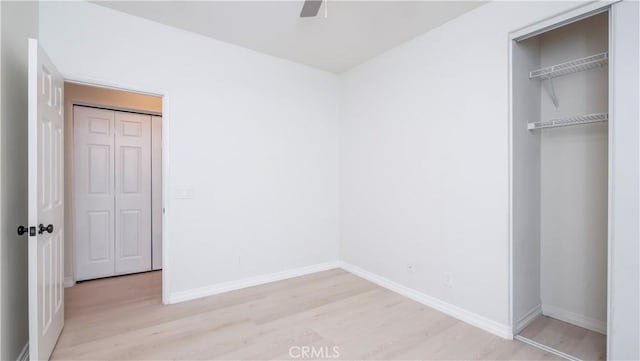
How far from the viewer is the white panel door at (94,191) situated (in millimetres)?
3645

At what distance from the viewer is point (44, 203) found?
197cm

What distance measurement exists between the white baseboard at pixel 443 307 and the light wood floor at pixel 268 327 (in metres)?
0.07

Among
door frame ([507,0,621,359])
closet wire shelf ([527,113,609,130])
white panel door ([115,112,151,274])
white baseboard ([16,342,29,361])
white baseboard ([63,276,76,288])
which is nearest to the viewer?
door frame ([507,0,621,359])

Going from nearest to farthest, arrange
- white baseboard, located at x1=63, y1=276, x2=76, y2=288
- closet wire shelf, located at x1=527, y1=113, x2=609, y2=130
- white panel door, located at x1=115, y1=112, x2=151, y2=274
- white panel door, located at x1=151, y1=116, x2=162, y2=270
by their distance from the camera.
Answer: closet wire shelf, located at x1=527, y1=113, x2=609, y2=130 < white baseboard, located at x1=63, y1=276, x2=76, y2=288 < white panel door, located at x1=115, y1=112, x2=151, y2=274 < white panel door, located at x1=151, y1=116, x2=162, y2=270

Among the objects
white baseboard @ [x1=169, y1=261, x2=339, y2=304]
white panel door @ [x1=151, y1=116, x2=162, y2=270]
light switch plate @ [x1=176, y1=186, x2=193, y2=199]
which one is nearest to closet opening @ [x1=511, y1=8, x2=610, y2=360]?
white baseboard @ [x1=169, y1=261, x2=339, y2=304]

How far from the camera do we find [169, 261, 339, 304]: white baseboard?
3.06 meters

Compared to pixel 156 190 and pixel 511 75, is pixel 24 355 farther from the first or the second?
pixel 511 75

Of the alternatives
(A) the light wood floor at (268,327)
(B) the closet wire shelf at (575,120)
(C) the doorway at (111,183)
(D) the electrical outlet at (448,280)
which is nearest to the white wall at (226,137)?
(A) the light wood floor at (268,327)

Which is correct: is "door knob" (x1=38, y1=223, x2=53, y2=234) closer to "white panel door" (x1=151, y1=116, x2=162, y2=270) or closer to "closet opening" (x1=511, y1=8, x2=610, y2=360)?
"white panel door" (x1=151, y1=116, x2=162, y2=270)

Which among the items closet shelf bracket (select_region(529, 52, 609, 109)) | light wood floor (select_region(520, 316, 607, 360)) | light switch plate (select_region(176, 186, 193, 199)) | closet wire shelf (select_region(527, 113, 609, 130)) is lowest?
light wood floor (select_region(520, 316, 607, 360))

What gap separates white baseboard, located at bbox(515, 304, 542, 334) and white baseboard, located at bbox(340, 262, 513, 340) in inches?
5.3

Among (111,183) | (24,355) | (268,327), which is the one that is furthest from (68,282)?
(268,327)

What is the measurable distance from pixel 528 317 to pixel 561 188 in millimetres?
1136

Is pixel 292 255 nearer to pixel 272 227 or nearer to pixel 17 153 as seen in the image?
pixel 272 227
